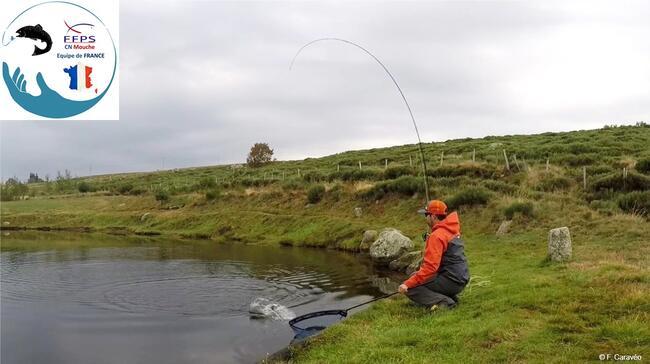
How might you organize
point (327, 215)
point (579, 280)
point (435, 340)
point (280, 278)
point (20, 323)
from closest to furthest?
1. point (435, 340)
2. point (579, 280)
3. point (20, 323)
4. point (280, 278)
5. point (327, 215)

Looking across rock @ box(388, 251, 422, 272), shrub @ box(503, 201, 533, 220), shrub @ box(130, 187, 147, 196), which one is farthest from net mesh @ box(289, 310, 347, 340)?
shrub @ box(130, 187, 147, 196)

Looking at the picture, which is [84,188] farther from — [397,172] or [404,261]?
[404,261]

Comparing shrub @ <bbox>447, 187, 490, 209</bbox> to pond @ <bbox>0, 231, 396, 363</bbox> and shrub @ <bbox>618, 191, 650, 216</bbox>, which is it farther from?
shrub @ <bbox>618, 191, 650, 216</bbox>

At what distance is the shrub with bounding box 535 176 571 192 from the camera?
2306 cm

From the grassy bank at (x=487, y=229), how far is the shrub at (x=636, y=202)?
0.05m

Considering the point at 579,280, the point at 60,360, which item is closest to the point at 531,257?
the point at 579,280

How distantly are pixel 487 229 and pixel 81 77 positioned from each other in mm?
16455

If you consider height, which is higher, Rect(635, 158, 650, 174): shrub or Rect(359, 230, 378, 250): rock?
Rect(635, 158, 650, 174): shrub

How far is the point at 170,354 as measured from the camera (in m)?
9.58

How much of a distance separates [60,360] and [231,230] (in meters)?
24.0

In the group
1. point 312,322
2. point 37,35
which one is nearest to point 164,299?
point 312,322

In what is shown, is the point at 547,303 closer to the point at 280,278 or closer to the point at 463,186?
the point at 280,278

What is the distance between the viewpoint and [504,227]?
19.6m

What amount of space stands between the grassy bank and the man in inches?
15.0
